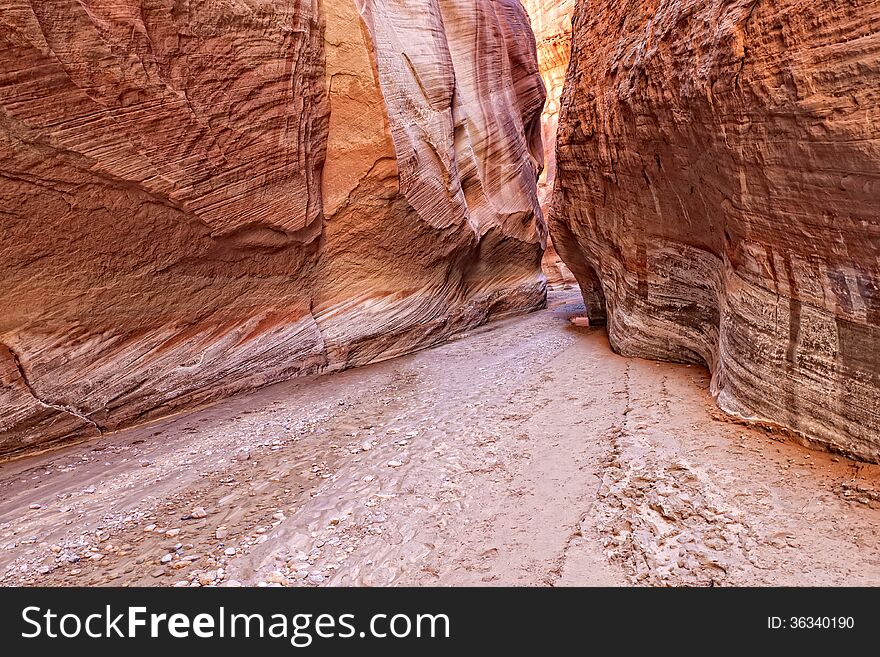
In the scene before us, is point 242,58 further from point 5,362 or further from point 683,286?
point 683,286

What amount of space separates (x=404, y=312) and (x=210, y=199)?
2974 mm

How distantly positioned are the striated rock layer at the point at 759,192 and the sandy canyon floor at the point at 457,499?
0.41 m

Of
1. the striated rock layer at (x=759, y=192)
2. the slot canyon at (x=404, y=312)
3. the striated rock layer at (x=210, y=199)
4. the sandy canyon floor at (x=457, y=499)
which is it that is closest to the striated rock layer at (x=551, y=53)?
the striated rock layer at (x=210, y=199)

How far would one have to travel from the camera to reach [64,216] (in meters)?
4.46

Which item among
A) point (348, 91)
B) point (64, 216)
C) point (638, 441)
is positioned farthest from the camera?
point (348, 91)

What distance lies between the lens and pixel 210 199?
5277 mm

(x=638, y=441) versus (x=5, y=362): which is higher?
(x=5, y=362)

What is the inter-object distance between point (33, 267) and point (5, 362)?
0.75 m

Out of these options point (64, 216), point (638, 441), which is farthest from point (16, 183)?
point (638, 441)

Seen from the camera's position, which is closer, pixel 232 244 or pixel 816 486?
pixel 816 486

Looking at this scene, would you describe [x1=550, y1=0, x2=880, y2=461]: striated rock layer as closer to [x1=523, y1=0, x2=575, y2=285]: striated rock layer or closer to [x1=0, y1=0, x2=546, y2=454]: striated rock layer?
[x1=0, y1=0, x2=546, y2=454]: striated rock layer

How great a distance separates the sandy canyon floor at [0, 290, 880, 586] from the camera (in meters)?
Answer: 2.59

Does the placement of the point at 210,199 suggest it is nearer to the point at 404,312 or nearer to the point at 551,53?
the point at 404,312

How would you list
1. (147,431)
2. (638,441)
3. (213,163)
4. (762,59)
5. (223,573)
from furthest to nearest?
1. (213,163)
2. (147,431)
3. (638,441)
4. (762,59)
5. (223,573)
